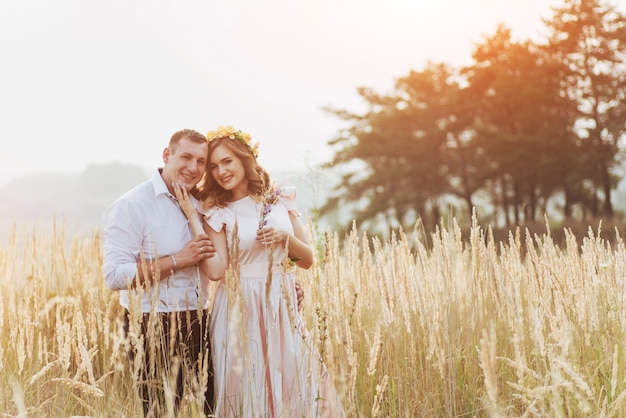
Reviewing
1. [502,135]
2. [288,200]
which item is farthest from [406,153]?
[288,200]

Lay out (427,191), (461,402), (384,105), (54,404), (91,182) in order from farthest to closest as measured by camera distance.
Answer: (91,182), (384,105), (427,191), (54,404), (461,402)

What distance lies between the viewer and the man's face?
3.52 metres

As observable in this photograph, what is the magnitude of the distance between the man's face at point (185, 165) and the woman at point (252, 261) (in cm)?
9

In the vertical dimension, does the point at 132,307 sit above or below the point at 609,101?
below

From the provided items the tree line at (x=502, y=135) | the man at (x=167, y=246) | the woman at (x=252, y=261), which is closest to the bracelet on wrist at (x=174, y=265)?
the man at (x=167, y=246)

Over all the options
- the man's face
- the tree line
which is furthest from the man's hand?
the tree line

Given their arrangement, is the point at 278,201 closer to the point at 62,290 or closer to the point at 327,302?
the point at 327,302

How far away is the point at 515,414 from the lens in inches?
121

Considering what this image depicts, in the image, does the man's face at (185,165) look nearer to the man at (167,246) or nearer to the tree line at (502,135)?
the man at (167,246)

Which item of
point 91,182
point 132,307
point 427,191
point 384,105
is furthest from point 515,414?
point 91,182

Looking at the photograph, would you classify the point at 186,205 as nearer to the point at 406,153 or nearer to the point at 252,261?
the point at 252,261

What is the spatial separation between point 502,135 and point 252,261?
19.3m

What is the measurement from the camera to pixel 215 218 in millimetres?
3414

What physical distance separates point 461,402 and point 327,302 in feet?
2.60
